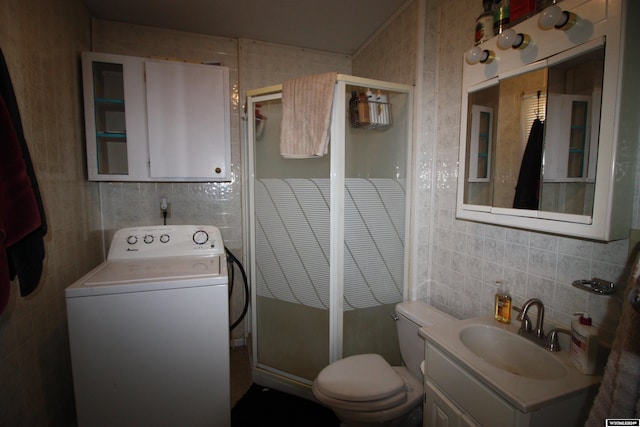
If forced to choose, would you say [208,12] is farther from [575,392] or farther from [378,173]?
[575,392]

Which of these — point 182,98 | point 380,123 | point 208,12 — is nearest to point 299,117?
point 380,123

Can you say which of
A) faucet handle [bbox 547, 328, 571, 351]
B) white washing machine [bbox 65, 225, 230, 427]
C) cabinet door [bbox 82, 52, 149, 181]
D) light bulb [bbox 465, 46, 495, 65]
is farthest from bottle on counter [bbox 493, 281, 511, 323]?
cabinet door [bbox 82, 52, 149, 181]

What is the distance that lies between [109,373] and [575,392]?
5.74 ft

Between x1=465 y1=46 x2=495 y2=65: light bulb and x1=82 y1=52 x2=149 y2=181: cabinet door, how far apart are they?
189 centimetres

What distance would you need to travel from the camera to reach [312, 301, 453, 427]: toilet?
4.19ft

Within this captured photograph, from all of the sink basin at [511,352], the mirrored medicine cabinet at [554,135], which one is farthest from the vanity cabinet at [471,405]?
the mirrored medicine cabinet at [554,135]

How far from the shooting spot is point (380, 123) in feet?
5.68

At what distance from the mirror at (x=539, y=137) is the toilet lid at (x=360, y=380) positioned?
0.94 m

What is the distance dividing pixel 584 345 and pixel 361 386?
861 mm

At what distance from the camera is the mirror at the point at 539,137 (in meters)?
0.96

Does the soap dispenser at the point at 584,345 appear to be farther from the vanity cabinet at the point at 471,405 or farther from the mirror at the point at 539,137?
the mirror at the point at 539,137

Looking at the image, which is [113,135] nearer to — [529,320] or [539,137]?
[539,137]

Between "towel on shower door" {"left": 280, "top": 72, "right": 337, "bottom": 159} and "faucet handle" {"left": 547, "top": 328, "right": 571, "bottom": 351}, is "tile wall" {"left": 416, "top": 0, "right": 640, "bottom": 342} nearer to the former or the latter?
"faucet handle" {"left": 547, "top": 328, "right": 571, "bottom": 351}

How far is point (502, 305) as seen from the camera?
4.07 ft
